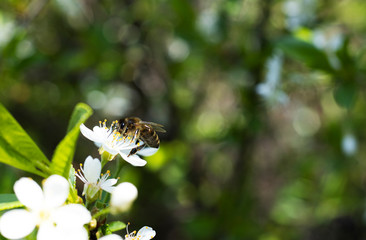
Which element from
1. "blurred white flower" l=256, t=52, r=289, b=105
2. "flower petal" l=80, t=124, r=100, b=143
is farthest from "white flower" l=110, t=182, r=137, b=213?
"blurred white flower" l=256, t=52, r=289, b=105

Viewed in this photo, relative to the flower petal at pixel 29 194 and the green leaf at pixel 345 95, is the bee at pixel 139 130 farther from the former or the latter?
the green leaf at pixel 345 95

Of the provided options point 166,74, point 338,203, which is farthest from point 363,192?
point 166,74

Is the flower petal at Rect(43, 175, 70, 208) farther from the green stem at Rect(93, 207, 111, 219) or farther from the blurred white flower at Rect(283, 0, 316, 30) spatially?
the blurred white flower at Rect(283, 0, 316, 30)

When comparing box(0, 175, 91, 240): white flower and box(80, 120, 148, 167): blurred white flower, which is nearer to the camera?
box(0, 175, 91, 240): white flower

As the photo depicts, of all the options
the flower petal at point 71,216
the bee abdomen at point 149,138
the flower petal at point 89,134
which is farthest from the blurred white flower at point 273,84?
the flower petal at point 71,216

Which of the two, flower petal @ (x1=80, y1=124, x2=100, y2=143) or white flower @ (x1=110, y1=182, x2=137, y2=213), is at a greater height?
flower petal @ (x1=80, y1=124, x2=100, y2=143)

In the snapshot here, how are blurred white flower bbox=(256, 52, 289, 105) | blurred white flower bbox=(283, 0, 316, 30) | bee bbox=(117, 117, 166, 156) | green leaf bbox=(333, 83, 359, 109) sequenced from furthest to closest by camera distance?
blurred white flower bbox=(283, 0, 316, 30)
blurred white flower bbox=(256, 52, 289, 105)
green leaf bbox=(333, 83, 359, 109)
bee bbox=(117, 117, 166, 156)

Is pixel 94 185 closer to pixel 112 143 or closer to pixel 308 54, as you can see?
pixel 112 143
